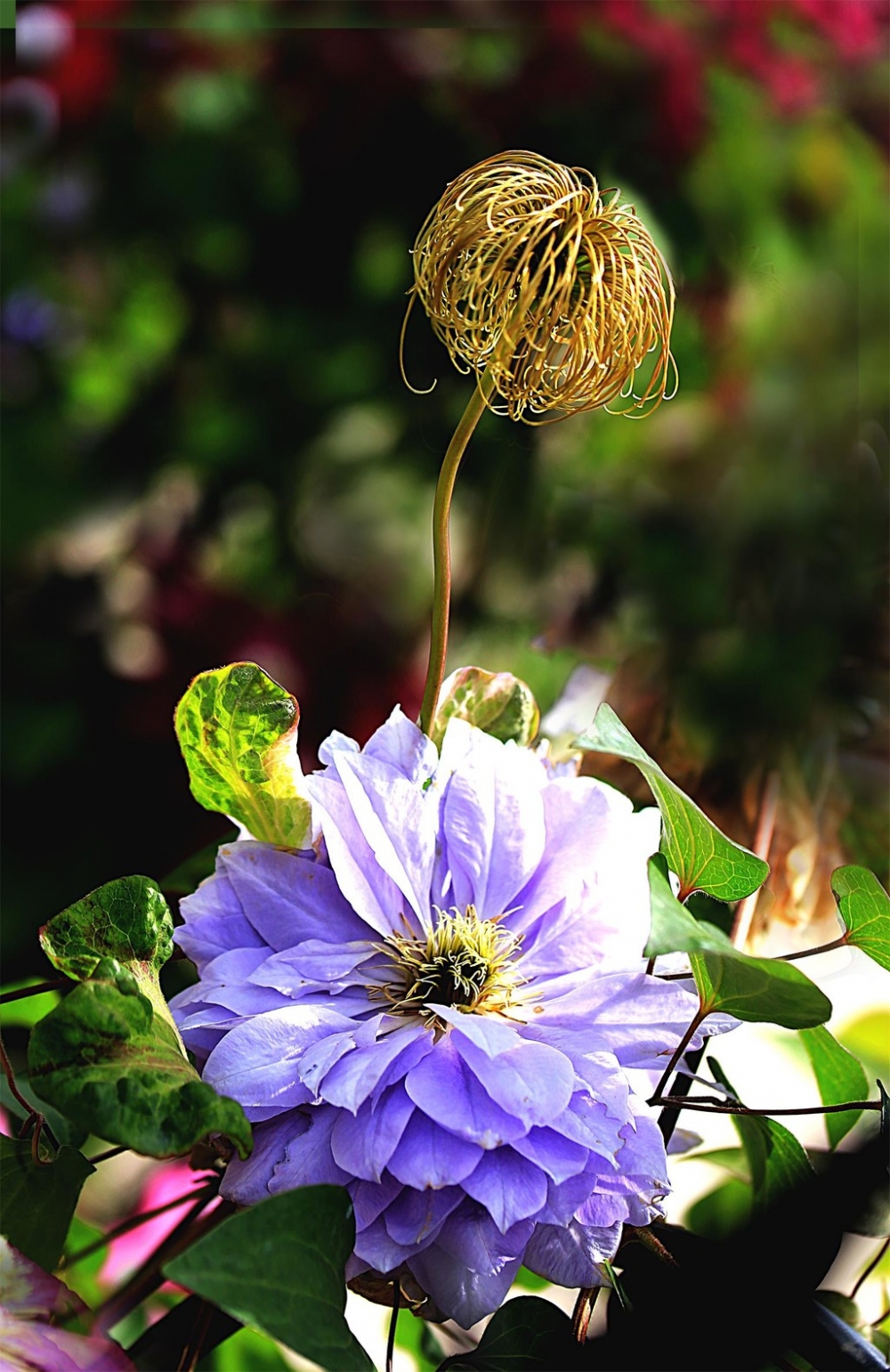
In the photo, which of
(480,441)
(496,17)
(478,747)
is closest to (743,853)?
(478,747)

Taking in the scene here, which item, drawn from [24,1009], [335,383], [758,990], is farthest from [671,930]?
[335,383]

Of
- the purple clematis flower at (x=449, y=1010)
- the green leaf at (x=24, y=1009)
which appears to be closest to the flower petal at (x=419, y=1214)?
the purple clematis flower at (x=449, y=1010)

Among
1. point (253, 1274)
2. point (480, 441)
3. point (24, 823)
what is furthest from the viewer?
point (24, 823)

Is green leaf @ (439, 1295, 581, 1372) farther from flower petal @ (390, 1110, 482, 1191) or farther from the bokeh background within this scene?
the bokeh background

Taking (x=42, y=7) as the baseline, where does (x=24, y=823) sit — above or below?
below

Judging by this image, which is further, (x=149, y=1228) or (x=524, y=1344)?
(x=149, y=1228)

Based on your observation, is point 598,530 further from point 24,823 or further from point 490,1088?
point 490,1088

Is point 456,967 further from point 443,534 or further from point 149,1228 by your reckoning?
point 149,1228
